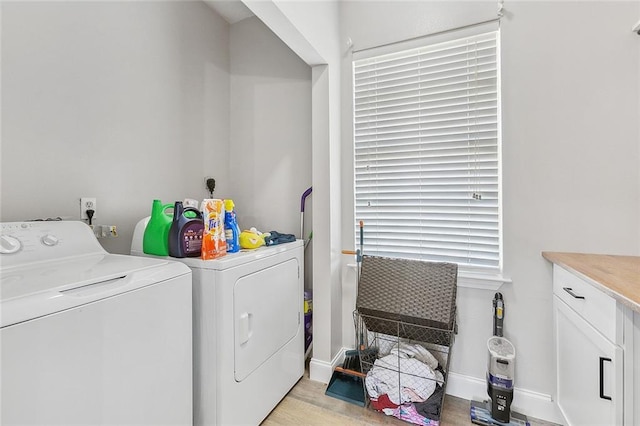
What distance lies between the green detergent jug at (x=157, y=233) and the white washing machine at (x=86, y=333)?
0.15m

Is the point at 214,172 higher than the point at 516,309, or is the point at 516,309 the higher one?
the point at 214,172

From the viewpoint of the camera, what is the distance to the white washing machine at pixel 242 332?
4.25 ft

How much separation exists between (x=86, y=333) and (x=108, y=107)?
1374 mm

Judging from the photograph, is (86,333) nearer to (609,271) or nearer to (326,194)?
(326,194)

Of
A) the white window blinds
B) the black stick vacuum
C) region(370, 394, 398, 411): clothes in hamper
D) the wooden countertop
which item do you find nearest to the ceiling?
the white window blinds

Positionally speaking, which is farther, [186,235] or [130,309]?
[186,235]

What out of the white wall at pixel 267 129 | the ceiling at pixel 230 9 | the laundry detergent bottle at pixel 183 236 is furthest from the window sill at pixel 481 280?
the ceiling at pixel 230 9

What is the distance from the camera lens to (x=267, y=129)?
2416 millimetres

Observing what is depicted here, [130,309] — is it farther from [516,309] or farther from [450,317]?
[516,309]

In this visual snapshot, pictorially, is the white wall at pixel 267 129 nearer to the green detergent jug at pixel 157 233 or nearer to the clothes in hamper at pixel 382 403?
the green detergent jug at pixel 157 233

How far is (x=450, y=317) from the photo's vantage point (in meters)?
1.54

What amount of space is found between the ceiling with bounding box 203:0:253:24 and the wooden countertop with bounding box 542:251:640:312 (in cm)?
286

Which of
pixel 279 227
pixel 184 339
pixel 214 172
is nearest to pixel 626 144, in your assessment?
pixel 279 227

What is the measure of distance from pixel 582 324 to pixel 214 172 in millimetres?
2527
